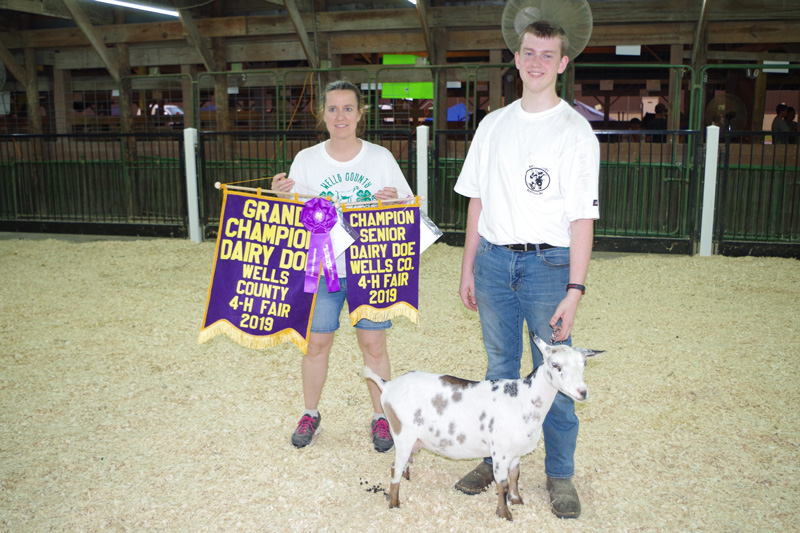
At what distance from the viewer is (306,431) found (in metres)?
3.17

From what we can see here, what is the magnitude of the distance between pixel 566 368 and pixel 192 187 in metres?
8.07

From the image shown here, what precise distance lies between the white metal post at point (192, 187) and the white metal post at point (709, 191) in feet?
22.7

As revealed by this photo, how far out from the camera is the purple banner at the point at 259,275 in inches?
115

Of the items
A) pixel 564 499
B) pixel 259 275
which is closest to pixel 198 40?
pixel 259 275

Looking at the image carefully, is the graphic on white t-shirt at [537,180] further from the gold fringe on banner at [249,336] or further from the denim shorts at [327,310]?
the gold fringe on banner at [249,336]

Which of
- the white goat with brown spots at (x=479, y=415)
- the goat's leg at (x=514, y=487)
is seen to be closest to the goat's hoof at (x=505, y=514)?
the white goat with brown spots at (x=479, y=415)

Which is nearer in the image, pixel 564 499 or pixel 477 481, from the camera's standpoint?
pixel 564 499

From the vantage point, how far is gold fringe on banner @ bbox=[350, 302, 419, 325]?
2.97 metres

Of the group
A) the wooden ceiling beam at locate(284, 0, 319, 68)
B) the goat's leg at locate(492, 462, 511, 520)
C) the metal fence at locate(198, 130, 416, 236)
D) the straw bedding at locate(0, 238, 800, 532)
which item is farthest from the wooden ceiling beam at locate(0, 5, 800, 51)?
the goat's leg at locate(492, 462, 511, 520)

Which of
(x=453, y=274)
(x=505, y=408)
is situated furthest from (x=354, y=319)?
(x=453, y=274)

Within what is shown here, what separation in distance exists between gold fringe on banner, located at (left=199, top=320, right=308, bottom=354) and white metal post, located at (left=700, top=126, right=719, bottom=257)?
674 cm

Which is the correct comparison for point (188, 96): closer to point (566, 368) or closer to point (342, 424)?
point (342, 424)

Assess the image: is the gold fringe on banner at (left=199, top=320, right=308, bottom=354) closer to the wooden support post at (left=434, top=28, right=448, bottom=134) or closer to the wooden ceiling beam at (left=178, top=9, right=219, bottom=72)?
the wooden support post at (left=434, top=28, right=448, bottom=134)

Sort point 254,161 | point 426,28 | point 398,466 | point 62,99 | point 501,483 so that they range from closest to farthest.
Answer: point 501,483, point 398,466, point 426,28, point 254,161, point 62,99
